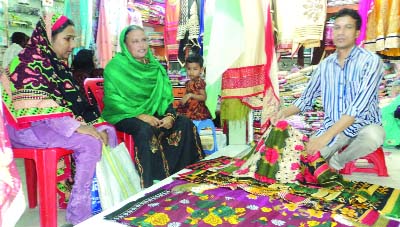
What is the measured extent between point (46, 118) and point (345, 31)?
1.78 meters

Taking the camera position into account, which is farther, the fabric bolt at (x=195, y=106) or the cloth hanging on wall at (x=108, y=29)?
the cloth hanging on wall at (x=108, y=29)

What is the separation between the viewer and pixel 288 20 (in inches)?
104

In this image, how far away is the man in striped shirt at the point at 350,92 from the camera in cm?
228

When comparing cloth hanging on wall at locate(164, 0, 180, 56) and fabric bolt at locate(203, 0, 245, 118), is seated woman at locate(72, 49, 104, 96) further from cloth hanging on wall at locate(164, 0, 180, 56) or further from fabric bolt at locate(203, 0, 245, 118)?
fabric bolt at locate(203, 0, 245, 118)

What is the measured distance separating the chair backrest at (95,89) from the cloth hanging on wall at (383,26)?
2132 mm

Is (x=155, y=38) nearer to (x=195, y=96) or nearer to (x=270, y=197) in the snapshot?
(x=195, y=96)

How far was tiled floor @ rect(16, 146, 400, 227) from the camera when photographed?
6.65ft

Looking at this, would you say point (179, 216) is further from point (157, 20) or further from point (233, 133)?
point (157, 20)

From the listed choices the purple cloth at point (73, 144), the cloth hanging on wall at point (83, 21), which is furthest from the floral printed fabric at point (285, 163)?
the cloth hanging on wall at point (83, 21)

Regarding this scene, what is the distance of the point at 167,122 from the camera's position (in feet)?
8.34

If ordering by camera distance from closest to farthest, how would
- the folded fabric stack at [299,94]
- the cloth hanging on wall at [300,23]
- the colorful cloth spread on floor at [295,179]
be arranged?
the colorful cloth spread on floor at [295,179]
the cloth hanging on wall at [300,23]
the folded fabric stack at [299,94]

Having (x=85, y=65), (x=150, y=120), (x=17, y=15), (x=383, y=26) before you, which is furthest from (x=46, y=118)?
(x=383, y=26)

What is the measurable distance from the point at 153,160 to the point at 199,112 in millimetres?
1094

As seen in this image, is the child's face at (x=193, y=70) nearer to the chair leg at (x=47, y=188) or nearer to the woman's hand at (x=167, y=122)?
the woman's hand at (x=167, y=122)
